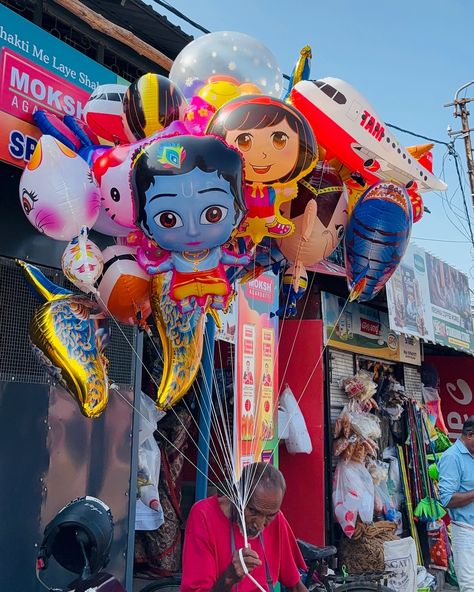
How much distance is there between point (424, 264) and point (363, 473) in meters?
3.25

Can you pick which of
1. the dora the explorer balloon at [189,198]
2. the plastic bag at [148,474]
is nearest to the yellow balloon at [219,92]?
the dora the explorer balloon at [189,198]

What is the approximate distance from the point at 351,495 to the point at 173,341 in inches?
166

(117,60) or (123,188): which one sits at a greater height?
(117,60)

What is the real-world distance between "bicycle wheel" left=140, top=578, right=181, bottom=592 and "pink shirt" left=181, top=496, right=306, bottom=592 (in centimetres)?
179

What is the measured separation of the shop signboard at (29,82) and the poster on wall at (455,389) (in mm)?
8807

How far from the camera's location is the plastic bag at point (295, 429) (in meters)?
6.53

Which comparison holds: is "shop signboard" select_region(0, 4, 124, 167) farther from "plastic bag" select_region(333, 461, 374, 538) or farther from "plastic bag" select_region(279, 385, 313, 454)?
"plastic bag" select_region(333, 461, 374, 538)

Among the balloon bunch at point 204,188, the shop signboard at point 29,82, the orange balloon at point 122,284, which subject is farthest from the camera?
the shop signboard at point 29,82

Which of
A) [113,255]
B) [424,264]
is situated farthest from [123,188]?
[424,264]

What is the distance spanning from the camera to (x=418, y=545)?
309 inches

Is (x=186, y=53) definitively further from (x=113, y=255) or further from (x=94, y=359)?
(x=94, y=359)

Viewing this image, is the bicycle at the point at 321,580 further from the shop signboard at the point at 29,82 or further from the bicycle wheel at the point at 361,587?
the shop signboard at the point at 29,82

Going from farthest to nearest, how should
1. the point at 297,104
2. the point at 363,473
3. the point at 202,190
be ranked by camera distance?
the point at 363,473 → the point at 297,104 → the point at 202,190

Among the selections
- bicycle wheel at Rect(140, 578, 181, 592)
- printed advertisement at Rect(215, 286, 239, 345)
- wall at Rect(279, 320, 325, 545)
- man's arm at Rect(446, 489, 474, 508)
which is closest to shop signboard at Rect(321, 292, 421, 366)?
wall at Rect(279, 320, 325, 545)
